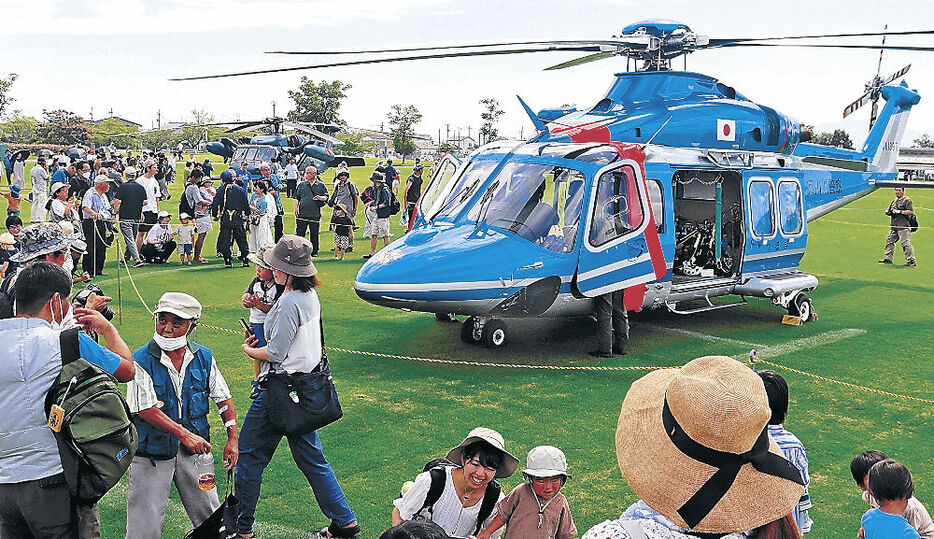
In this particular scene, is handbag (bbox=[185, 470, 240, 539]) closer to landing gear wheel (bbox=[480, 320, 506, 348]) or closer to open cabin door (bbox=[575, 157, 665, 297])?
landing gear wheel (bbox=[480, 320, 506, 348])

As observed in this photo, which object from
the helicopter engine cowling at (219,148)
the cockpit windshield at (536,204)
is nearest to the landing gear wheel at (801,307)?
the cockpit windshield at (536,204)

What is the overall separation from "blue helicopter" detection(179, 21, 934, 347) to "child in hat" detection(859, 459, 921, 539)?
4986 millimetres

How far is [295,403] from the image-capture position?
4.74 meters

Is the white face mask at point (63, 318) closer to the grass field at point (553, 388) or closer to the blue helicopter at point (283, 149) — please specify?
the grass field at point (553, 388)

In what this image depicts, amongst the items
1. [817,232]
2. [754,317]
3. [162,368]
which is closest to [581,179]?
[754,317]

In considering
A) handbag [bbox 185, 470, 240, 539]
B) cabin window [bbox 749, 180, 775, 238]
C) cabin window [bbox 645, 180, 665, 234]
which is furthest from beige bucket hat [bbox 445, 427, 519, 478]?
cabin window [bbox 749, 180, 775, 238]

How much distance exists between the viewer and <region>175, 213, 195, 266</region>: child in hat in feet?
47.5

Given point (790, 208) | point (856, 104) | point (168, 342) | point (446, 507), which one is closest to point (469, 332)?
point (790, 208)

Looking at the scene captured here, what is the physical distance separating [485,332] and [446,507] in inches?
212

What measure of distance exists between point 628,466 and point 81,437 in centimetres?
233

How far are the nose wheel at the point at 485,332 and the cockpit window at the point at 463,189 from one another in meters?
1.17

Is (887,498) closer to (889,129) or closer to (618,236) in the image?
(618,236)

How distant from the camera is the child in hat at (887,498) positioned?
3377 millimetres

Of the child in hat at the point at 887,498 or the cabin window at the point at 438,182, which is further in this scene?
the cabin window at the point at 438,182
